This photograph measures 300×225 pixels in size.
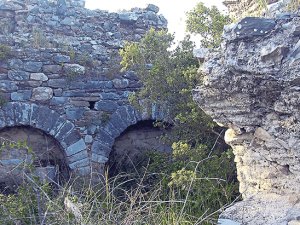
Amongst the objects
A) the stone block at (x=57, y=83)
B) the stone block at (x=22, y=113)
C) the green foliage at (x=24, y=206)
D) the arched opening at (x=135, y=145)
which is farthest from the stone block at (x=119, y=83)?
the green foliage at (x=24, y=206)

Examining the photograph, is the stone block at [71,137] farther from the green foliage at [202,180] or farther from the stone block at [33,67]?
the green foliage at [202,180]

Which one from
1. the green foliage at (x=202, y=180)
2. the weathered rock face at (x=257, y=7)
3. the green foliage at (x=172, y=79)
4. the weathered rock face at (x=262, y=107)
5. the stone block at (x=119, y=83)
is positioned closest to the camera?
the weathered rock face at (x=262, y=107)

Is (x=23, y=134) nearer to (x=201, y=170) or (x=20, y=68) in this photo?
(x=20, y=68)

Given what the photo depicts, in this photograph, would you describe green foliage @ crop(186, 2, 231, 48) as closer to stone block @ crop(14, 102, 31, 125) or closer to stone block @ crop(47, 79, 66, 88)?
stone block @ crop(47, 79, 66, 88)

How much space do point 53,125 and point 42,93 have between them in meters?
0.53

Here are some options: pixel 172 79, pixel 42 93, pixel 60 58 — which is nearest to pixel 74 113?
pixel 42 93

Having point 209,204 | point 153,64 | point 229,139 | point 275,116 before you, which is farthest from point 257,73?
point 153,64

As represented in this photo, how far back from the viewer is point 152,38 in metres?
6.68

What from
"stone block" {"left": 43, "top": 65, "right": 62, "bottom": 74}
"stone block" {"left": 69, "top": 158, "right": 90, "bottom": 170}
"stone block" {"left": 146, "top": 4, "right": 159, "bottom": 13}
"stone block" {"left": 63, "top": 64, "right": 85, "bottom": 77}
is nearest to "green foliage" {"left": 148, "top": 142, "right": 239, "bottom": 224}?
"stone block" {"left": 69, "top": 158, "right": 90, "bottom": 170}

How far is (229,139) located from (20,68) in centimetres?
473

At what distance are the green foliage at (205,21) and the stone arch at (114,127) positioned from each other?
5.39 ft

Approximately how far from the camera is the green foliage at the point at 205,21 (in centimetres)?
622

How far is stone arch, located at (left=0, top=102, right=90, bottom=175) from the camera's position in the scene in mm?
7500

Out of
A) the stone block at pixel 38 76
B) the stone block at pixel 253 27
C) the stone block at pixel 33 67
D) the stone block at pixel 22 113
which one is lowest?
the stone block at pixel 22 113
